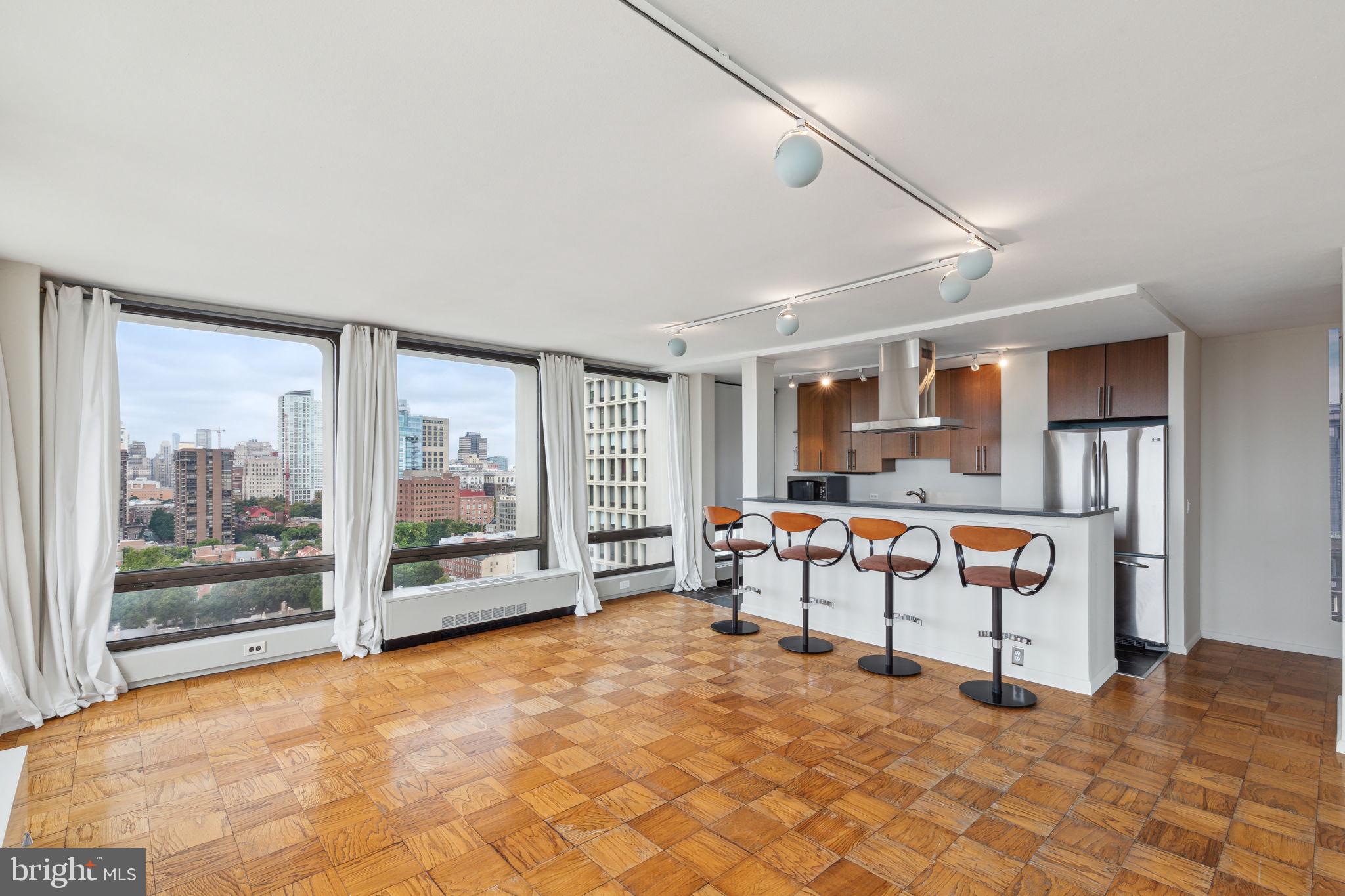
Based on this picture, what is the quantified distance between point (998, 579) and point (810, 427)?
417 centimetres

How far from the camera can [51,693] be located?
11.7 ft

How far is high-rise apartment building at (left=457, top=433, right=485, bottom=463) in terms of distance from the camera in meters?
5.67

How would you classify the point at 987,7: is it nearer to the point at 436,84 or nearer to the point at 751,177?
the point at 751,177

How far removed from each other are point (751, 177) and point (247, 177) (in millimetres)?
1951

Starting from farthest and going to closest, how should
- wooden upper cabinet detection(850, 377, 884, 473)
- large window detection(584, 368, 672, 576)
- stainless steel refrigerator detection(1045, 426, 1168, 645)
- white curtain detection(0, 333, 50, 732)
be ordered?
wooden upper cabinet detection(850, 377, 884, 473), large window detection(584, 368, 672, 576), stainless steel refrigerator detection(1045, 426, 1168, 645), white curtain detection(0, 333, 50, 732)

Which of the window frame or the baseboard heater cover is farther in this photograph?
the window frame

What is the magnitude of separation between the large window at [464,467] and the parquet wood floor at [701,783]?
1.41m

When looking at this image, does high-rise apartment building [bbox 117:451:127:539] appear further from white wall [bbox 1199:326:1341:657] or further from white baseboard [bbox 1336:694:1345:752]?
white wall [bbox 1199:326:1341:657]

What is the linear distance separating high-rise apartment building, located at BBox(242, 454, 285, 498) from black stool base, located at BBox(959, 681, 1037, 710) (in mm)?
5067

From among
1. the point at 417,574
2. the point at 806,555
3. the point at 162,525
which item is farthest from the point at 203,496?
the point at 806,555

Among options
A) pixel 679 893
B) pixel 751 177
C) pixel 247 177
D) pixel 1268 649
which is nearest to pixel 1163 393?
pixel 1268 649

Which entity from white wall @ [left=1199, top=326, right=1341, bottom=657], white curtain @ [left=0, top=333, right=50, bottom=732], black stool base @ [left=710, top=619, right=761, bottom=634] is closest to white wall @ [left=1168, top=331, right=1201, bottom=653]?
white wall @ [left=1199, top=326, right=1341, bottom=657]

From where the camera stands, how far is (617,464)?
7109 millimetres

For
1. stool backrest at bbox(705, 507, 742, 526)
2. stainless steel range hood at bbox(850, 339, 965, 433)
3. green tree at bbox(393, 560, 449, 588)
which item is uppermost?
stainless steel range hood at bbox(850, 339, 965, 433)
